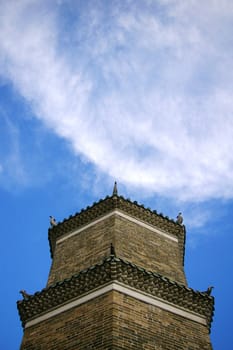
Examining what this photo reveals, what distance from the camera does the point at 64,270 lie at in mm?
15969

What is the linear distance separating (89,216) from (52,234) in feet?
6.31

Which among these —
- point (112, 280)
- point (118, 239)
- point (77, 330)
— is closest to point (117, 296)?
point (112, 280)

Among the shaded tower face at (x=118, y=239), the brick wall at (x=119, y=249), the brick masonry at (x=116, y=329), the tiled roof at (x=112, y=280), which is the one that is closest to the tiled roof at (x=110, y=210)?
the shaded tower face at (x=118, y=239)

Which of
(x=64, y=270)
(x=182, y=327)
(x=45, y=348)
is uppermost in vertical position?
(x=64, y=270)

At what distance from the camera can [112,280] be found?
13445 mm

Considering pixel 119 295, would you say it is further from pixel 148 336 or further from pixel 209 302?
pixel 209 302

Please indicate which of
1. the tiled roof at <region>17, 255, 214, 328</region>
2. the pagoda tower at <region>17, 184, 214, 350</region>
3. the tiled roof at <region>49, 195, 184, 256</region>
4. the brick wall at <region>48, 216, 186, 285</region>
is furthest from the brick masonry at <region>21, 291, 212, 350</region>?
the tiled roof at <region>49, 195, 184, 256</region>

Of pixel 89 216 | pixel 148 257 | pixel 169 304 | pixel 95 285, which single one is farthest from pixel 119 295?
pixel 89 216

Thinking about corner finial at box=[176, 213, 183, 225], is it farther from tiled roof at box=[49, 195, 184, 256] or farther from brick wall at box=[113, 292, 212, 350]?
brick wall at box=[113, 292, 212, 350]

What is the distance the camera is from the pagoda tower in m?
12.3

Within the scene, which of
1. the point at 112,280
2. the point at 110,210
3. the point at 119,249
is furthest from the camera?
the point at 110,210

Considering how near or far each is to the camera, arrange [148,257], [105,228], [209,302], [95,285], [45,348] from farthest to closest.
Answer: [105,228], [148,257], [209,302], [95,285], [45,348]

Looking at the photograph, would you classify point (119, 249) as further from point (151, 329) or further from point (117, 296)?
point (151, 329)

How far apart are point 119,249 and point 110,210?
2723mm
